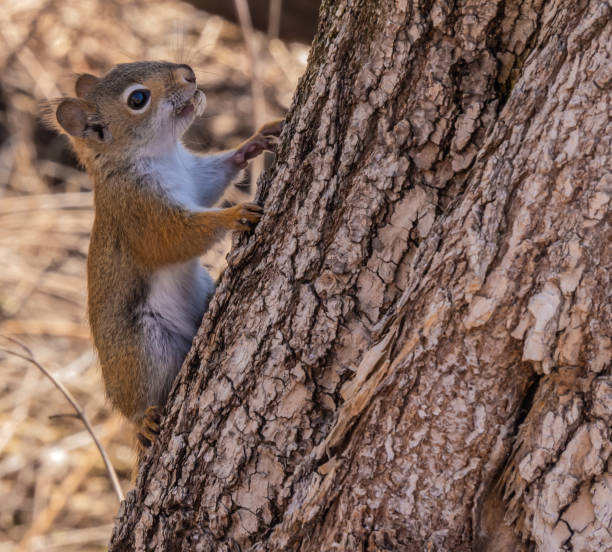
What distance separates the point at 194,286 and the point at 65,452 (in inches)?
104

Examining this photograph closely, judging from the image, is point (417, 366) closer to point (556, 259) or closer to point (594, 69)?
point (556, 259)

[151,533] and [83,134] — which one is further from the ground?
[83,134]

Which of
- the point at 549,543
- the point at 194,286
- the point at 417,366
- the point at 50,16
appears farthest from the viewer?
the point at 50,16

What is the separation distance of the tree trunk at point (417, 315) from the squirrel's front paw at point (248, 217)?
0.22 feet

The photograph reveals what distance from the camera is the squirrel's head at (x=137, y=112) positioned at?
9.66ft

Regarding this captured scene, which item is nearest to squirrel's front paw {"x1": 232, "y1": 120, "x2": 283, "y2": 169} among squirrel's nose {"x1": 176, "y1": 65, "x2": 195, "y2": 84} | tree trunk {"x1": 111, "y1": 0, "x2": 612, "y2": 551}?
squirrel's nose {"x1": 176, "y1": 65, "x2": 195, "y2": 84}

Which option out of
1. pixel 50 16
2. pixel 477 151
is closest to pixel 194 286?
pixel 477 151

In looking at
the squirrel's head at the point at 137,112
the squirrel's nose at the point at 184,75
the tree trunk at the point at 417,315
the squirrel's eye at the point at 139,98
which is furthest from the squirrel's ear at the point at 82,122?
the tree trunk at the point at 417,315

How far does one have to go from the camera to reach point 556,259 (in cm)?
144

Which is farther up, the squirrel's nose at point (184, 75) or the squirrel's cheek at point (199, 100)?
the squirrel's nose at point (184, 75)

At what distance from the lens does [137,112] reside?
9.70ft

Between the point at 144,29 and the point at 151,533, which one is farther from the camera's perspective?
the point at 144,29

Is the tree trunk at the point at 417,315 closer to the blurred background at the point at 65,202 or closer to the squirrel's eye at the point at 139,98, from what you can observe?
the squirrel's eye at the point at 139,98

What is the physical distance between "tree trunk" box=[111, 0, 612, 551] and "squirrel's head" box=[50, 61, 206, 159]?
3.38 ft
